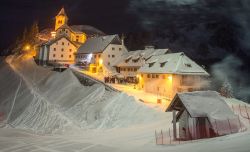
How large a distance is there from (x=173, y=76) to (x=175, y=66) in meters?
2.55

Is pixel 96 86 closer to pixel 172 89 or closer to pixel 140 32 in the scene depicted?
pixel 172 89

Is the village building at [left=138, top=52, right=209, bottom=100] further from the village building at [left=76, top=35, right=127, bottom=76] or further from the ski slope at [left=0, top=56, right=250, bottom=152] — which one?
the village building at [left=76, top=35, right=127, bottom=76]

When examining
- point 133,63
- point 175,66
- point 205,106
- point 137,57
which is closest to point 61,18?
point 137,57

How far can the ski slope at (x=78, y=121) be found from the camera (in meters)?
27.1

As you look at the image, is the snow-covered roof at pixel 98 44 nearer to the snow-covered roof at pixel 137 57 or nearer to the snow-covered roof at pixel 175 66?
the snow-covered roof at pixel 137 57

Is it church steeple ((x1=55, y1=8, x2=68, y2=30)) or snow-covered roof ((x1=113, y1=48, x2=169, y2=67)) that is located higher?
church steeple ((x1=55, y1=8, x2=68, y2=30))

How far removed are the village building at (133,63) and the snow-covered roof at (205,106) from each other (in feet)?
140

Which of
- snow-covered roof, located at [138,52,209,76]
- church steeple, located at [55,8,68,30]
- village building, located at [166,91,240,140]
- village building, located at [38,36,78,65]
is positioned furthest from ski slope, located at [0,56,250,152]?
church steeple, located at [55,8,68,30]

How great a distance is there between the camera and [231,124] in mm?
24156

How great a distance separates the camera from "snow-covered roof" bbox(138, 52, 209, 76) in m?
54.0

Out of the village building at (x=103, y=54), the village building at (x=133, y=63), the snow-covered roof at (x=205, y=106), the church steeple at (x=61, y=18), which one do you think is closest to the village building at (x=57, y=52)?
the village building at (x=103, y=54)

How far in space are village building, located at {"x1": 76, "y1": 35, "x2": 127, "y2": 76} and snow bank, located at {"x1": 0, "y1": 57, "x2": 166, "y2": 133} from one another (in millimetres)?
15774

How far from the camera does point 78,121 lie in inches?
1673

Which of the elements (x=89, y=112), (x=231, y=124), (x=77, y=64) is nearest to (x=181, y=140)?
(x=231, y=124)
